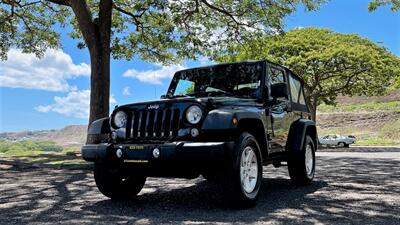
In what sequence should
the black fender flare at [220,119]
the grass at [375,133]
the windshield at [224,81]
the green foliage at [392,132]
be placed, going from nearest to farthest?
A: 1. the black fender flare at [220,119]
2. the windshield at [224,81]
3. the grass at [375,133]
4. the green foliage at [392,132]

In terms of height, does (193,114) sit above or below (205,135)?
above

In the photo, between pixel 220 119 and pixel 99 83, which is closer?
pixel 220 119

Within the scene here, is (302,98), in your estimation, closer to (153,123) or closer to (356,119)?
(153,123)

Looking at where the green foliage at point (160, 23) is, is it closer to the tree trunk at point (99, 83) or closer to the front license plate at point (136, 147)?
the tree trunk at point (99, 83)

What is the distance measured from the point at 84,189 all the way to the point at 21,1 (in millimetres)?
14488

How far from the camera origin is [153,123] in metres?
5.44

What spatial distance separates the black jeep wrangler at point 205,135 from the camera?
4.99 meters

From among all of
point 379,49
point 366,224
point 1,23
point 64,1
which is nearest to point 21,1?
point 1,23

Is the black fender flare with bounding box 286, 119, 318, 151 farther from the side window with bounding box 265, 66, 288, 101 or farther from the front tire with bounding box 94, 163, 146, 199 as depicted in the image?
the front tire with bounding box 94, 163, 146, 199

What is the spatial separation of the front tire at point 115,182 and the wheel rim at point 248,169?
4.83ft

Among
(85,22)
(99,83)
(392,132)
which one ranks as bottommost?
(392,132)

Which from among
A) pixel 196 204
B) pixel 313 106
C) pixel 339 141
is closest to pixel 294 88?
pixel 196 204

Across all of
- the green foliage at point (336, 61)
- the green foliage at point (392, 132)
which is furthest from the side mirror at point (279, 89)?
the green foliage at point (392, 132)

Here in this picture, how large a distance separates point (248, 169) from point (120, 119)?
1.79 metres
